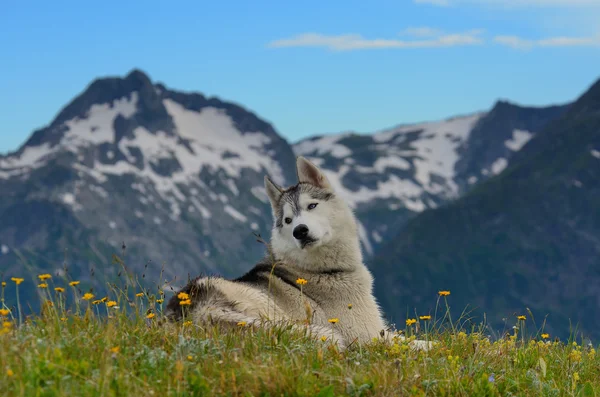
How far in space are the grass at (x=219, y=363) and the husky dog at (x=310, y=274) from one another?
1.26 meters

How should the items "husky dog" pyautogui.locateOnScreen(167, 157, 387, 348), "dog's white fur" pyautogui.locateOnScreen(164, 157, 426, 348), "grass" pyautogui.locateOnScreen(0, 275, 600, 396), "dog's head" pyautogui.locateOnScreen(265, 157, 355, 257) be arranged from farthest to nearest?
"dog's head" pyautogui.locateOnScreen(265, 157, 355, 257), "dog's white fur" pyautogui.locateOnScreen(164, 157, 426, 348), "husky dog" pyautogui.locateOnScreen(167, 157, 387, 348), "grass" pyautogui.locateOnScreen(0, 275, 600, 396)

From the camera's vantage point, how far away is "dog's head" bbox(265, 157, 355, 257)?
44.9ft

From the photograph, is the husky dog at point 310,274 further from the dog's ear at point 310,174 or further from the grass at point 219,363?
the grass at point 219,363

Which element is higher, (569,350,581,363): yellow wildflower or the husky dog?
the husky dog

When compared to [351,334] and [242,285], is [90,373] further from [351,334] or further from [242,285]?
[351,334]

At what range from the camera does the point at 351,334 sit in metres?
12.8

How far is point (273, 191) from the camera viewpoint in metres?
14.9

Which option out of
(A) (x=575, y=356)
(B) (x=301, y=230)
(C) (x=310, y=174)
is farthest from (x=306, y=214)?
(A) (x=575, y=356)

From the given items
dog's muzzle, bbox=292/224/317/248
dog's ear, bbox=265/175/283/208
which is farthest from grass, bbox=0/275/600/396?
dog's ear, bbox=265/175/283/208

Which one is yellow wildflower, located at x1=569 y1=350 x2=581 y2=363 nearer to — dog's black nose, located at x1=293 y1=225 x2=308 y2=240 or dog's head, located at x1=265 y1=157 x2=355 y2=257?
dog's head, located at x1=265 y1=157 x2=355 y2=257

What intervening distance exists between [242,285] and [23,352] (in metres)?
4.50

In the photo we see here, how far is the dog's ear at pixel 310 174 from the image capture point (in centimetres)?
1478

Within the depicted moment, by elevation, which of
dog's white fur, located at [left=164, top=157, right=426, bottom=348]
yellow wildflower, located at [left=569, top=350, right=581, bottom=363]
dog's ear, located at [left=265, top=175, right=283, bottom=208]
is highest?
dog's ear, located at [left=265, top=175, right=283, bottom=208]

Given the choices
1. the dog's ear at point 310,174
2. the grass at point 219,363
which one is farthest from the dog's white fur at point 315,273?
the grass at point 219,363
